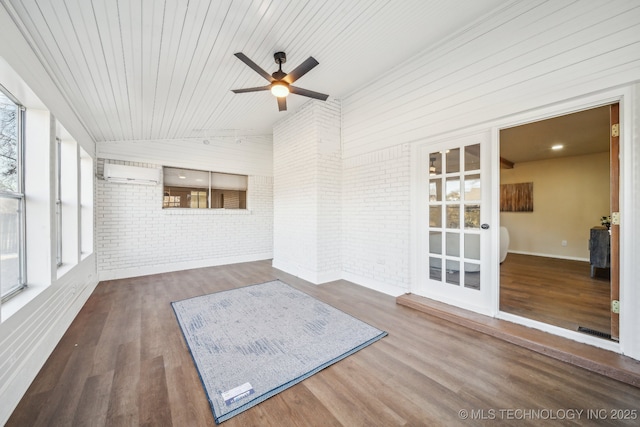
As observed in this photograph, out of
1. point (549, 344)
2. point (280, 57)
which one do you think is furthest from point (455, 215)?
point (280, 57)

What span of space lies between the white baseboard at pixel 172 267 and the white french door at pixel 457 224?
432cm

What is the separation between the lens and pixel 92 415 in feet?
5.03

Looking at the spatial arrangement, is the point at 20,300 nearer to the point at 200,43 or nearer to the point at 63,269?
the point at 63,269

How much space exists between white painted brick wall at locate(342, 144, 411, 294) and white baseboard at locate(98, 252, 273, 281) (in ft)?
9.27

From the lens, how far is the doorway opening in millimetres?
2850

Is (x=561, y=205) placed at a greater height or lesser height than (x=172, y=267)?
greater

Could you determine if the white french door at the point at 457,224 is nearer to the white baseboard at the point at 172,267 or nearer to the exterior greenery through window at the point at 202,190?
the white baseboard at the point at 172,267

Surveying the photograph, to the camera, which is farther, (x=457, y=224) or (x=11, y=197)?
(x=457, y=224)

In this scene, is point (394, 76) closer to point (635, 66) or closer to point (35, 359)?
point (635, 66)

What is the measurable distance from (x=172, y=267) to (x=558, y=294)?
686 centimetres

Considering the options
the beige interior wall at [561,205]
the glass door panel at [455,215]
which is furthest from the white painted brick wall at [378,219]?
the beige interior wall at [561,205]

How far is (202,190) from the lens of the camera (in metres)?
5.78

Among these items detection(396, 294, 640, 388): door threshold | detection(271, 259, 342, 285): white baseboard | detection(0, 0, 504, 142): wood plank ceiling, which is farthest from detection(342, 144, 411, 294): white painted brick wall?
detection(0, 0, 504, 142): wood plank ceiling

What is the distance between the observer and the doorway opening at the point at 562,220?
2850 mm
